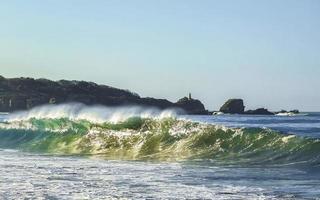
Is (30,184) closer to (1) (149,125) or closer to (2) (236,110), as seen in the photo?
(1) (149,125)

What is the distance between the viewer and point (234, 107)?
15000 centimetres

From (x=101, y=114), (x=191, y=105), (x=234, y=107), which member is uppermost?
(x=191, y=105)

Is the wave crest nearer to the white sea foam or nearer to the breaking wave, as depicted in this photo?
the breaking wave

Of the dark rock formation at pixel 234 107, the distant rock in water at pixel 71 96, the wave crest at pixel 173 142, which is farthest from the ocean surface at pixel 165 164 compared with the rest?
the dark rock formation at pixel 234 107

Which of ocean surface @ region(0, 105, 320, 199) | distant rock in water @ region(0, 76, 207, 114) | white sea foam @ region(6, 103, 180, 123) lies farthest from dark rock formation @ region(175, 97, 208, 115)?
ocean surface @ region(0, 105, 320, 199)

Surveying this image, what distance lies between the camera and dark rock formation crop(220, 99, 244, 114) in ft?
491

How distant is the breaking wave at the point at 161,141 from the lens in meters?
23.4

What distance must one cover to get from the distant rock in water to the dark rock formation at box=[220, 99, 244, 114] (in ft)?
16.7

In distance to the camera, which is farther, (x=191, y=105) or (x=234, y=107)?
(x=191, y=105)

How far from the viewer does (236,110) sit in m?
150

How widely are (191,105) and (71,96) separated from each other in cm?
2901

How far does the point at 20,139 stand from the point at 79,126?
377cm

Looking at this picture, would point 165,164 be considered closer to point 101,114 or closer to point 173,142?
point 173,142

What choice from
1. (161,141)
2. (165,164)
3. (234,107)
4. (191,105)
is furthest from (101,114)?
(234,107)
